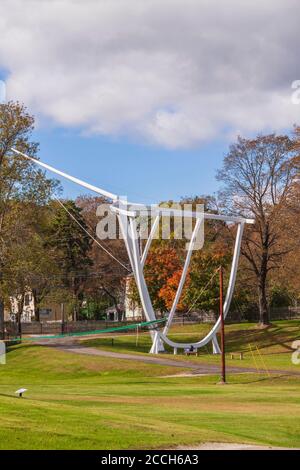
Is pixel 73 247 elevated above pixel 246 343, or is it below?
above

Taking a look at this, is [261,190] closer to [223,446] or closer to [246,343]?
[246,343]

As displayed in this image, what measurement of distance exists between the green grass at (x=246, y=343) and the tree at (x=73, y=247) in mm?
10318

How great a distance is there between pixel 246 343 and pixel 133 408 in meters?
37.8

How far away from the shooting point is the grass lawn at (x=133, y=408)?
42.2 ft

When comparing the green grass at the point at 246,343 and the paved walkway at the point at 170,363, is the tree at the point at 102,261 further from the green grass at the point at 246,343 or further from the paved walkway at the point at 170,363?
the paved walkway at the point at 170,363

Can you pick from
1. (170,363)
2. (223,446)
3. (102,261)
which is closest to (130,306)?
(102,261)

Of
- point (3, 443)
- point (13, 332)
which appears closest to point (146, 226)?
point (13, 332)

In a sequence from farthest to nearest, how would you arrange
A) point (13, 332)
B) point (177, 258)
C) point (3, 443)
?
point (177, 258) < point (13, 332) < point (3, 443)

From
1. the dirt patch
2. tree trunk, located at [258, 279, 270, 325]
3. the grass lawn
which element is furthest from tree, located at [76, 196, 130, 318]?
the dirt patch

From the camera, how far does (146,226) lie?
7619 centimetres

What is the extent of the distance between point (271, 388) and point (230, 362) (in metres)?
13.5

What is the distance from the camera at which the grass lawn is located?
12.9m

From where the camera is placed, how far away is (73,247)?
7744 centimetres

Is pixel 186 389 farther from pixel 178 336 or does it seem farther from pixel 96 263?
pixel 96 263
